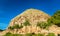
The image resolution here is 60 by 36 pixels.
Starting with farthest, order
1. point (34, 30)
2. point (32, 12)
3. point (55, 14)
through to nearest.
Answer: point (32, 12) < point (55, 14) < point (34, 30)

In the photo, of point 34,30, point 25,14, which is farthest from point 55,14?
point 25,14

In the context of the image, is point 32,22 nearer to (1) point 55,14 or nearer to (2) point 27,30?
(1) point 55,14

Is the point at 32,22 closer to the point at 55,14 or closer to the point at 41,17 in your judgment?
the point at 41,17

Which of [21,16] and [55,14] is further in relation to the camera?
[21,16]

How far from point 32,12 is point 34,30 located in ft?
70.0

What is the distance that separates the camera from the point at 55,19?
57375 mm

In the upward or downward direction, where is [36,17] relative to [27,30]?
upward

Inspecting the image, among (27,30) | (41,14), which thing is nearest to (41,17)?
(41,14)

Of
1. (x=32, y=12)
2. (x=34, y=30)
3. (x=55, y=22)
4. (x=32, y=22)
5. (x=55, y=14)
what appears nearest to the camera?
(x=34, y=30)

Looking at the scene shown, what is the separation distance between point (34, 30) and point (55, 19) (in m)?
8.52

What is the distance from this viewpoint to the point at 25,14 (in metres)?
72.4

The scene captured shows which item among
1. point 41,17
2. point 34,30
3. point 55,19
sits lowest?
point 34,30

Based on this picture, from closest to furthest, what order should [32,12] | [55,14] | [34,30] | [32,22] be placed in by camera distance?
[34,30] < [55,14] < [32,22] < [32,12]

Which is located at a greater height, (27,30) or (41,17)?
(41,17)
